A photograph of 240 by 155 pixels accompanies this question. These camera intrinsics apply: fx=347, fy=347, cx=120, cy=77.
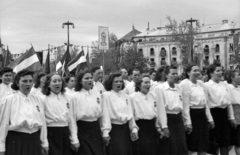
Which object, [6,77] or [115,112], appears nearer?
[115,112]

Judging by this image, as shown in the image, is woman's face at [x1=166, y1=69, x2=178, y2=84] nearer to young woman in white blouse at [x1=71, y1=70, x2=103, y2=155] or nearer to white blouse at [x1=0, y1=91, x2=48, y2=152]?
young woman in white blouse at [x1=71, y1=70, x2=103, y2=155]

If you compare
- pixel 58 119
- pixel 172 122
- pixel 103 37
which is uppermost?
pixel 103 37

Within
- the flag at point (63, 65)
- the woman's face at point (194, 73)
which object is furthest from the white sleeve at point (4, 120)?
the flag at point (63, 65)

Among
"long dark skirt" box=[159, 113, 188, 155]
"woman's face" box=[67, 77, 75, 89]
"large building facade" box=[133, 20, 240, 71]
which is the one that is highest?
"large building facade" box=[133, 20, 240, 71]

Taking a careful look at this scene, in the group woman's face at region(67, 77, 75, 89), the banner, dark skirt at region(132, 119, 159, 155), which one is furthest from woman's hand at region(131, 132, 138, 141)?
the banner

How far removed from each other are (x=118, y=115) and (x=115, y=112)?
0.28 ft

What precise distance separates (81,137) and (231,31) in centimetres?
6419

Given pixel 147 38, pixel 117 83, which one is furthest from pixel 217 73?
pixel 147 38

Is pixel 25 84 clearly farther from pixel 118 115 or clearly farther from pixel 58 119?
pixel 118 115

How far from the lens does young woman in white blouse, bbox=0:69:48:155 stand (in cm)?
520

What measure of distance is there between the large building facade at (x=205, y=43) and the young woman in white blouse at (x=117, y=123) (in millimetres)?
54334

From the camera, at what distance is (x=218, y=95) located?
7910mm

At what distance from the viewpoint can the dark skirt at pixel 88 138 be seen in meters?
6.14

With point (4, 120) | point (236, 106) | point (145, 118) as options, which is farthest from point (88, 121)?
point (236, 106)
